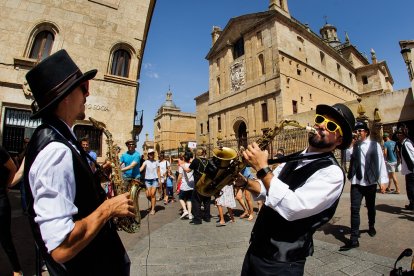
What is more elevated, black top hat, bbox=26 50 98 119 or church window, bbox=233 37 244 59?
church window, bbox=233 37 244 59

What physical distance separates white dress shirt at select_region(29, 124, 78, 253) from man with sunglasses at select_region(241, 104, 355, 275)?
127 cm

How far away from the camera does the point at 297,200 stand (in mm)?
1643

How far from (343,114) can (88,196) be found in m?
2.13

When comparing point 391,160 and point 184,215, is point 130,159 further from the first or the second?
point 391,160

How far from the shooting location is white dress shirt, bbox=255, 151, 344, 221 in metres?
1.64

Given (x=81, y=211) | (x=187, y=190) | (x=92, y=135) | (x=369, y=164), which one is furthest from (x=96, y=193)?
(x=92, y=135)

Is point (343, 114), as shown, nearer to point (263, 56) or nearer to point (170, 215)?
point (170, 215)

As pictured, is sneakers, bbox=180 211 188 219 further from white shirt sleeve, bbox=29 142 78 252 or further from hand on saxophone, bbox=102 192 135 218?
white shirt sleeve, bbox=29 142 78 252

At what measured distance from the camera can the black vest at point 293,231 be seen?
1.80 meters

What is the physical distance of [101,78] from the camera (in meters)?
11.2

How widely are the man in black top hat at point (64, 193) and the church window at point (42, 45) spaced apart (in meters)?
11.4

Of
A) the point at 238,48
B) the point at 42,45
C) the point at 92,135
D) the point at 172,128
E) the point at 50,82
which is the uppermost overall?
the point at 238,48

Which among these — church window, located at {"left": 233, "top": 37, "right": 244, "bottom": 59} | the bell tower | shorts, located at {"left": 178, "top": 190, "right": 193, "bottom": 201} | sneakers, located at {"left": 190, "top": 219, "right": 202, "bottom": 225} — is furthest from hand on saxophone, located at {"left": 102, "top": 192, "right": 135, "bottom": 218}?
church window, located at {"left": 233, "top": 37, "right": 244, "bottom": 59}

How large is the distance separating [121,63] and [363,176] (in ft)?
38.1
